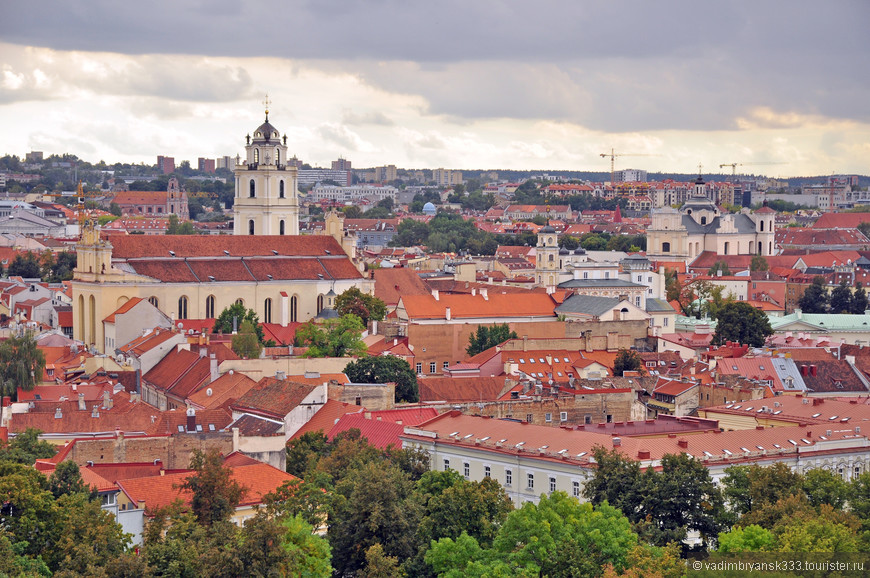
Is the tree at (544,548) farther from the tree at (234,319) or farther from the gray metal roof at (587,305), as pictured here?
the gray metal roof at (587,305)

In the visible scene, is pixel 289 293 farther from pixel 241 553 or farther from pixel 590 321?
pixel 241 553

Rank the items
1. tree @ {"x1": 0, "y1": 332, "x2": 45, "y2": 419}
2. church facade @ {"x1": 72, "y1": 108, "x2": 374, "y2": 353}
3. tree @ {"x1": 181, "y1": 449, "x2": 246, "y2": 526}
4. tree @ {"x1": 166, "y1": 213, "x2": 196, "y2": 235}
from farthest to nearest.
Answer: tree @ {"x1": 166, "y1": 213, "x2": 196, "y2": 235} < church facade @ {"x1": 72, "y1": 108, "x2": 374, "y2": 353} < tree @ {"x1": 0, "y1": 332, "x2": 45, "y2": 419} < tree @ {"x1": 181, "y1": 449, "x2": 246, "y2": 526}

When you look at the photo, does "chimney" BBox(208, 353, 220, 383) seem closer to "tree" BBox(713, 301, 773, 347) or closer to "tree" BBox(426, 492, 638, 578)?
"tree" BBox(426, 492, 638, 578)

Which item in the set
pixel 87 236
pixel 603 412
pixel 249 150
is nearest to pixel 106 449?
pixel 603 412

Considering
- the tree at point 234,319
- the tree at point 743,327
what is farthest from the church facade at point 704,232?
the tree at point 234,319

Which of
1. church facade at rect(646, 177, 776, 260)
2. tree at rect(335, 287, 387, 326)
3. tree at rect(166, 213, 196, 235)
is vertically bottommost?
tree at rect(335, 287, 387, 326)

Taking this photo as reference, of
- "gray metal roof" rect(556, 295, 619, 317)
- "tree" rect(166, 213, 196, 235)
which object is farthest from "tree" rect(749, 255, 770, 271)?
"tree" rect(166, 213, 196, 235)

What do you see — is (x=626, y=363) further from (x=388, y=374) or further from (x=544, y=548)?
(x=544, y=548)
